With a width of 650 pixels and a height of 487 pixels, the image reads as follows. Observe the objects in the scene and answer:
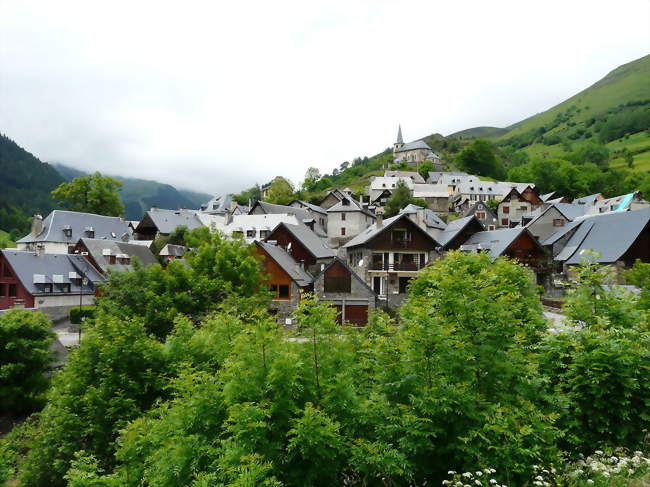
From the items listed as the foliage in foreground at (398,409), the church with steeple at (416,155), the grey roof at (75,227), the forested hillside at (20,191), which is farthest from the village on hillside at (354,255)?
the church with steeple at (416,155)

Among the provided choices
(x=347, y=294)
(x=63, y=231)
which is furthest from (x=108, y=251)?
(x=347, y=294)

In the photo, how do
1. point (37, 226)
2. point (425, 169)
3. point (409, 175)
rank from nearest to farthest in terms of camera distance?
point (37, 226) → point (409, 175) → point (425, 169)

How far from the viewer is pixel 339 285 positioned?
42.5 meters

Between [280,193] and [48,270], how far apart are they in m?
78.7

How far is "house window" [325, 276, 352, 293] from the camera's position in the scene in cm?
4241

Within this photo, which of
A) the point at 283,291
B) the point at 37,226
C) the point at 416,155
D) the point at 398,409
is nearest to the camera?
the point at 398,409

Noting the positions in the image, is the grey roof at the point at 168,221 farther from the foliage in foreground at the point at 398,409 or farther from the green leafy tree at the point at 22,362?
the foliage in foreground at the point at 398,409

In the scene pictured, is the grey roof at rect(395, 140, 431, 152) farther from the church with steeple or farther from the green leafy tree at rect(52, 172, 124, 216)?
the green leafy tree at rect(52, 172, 124, 216)

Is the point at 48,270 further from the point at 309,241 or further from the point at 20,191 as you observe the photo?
the point at 20,191

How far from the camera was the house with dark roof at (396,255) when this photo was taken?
5194 centimetres

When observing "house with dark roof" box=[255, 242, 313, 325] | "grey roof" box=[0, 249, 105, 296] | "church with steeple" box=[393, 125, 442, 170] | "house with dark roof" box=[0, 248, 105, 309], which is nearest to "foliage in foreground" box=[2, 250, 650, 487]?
"house with dark roof" box=[255, 242, 313, 325]

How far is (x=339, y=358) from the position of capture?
12.1 metres

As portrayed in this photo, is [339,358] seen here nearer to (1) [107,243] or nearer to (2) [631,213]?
(2) [631,213]

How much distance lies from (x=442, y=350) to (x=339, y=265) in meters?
31.6
